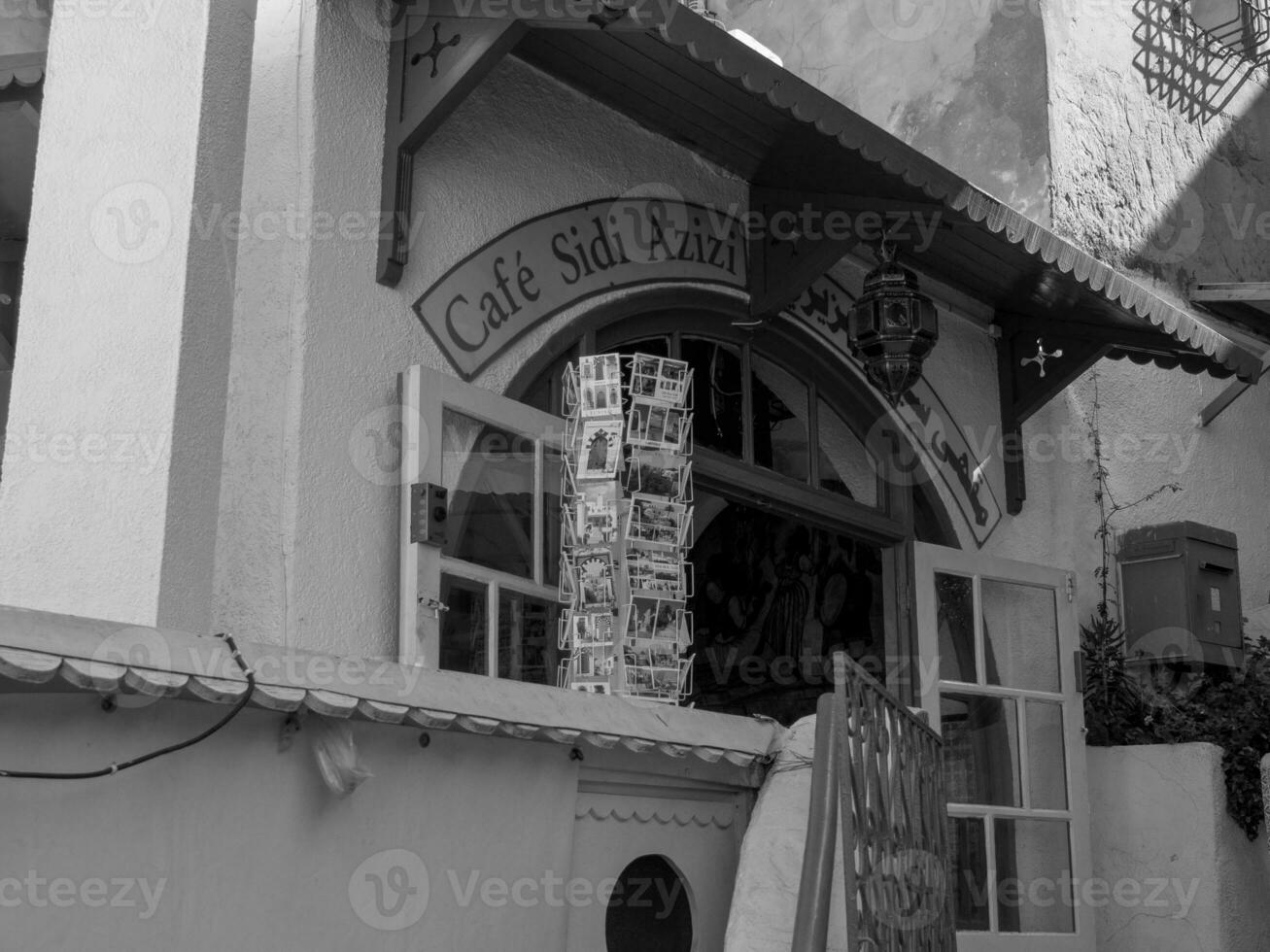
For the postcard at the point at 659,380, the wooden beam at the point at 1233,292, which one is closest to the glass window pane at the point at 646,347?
the postcard at the point at 659,380

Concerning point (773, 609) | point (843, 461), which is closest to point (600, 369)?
point (843, 461)

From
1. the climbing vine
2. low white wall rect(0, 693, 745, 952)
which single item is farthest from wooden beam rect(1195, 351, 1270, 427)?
low white wall rect(0, 693, 745, 952)

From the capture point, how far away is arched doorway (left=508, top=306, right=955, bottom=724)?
19.7 feet

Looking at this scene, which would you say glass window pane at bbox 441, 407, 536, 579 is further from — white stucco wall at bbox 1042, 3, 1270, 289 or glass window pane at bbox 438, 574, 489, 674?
white stucco wall at bbox 1042, 3, 1270, 289

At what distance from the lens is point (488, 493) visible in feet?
16.3

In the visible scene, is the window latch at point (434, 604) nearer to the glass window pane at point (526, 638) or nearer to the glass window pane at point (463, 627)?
the glass window pane at point (463, 627)

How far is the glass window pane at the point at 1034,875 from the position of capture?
675cm

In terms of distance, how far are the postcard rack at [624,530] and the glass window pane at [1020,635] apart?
229 centimetres

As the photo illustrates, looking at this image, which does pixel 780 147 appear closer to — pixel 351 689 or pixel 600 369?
pixel 600 369

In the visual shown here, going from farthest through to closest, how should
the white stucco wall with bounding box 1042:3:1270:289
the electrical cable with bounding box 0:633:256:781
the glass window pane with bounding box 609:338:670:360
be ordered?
the white stucco wall with bounding box 1042:3:1270:289 → the glass window pane with bounding box 609:338:670:360 → the electrical cable with bounding box 0:633:256:781

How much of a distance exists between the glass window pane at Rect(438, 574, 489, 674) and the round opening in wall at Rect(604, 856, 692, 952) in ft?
2.62

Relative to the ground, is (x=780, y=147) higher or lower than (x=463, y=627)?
higher

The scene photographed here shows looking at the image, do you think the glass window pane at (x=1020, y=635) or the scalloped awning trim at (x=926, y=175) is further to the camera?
the glass window pane at (x=1020, y=635)

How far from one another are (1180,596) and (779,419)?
2453 millimetres
